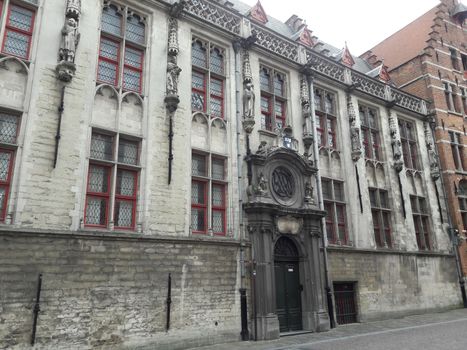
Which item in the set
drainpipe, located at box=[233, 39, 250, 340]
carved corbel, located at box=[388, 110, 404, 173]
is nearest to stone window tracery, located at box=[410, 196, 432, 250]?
carved corbel, located at box=[388, 110, 404, 173]

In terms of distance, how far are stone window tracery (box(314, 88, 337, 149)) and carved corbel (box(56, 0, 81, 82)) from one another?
9.49 metres

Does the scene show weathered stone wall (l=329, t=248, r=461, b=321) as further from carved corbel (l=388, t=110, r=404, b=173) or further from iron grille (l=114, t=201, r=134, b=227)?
iron grille (l=114, t=201, r=134, b=227)

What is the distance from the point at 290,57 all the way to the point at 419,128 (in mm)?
9227

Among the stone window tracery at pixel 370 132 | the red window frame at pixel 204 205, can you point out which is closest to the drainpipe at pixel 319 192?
the stone window tracery at pixel 370 132

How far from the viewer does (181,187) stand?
422 inches

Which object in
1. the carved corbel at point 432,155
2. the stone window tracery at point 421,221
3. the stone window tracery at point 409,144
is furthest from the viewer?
the carved corbel at point 432,155

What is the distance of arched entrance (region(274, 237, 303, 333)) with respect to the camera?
11.9 metres

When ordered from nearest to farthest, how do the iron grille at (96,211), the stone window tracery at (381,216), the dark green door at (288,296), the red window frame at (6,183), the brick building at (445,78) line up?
the red window frame at (6,183)
the iron grille at (96,211)
the dark green door at (288,296)
the stone window tracery at (381,216)
the brick building at (445,78)

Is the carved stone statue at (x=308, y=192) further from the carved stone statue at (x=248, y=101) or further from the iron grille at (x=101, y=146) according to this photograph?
the iron grille at (x=101, y=146)

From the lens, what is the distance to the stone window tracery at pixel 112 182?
30.7 ft

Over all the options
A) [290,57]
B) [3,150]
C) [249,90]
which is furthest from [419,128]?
[3,150]

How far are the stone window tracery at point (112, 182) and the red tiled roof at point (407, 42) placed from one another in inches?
755

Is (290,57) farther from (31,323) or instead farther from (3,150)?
(31,323)

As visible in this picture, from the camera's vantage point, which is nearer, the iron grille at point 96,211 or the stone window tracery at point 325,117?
the iron grille at point 96,211
